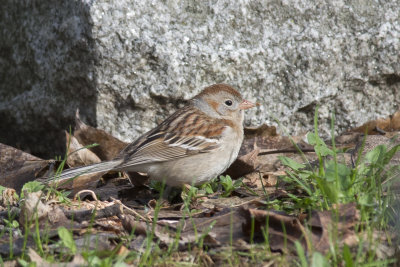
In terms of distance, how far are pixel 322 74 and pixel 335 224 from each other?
2736 millimetres

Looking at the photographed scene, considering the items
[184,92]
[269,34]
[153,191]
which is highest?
[269,34]

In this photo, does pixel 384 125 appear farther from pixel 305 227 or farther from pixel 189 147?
pixel 305 227

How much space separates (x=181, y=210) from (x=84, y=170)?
0.77 meters

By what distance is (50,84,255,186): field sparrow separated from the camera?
4711mm

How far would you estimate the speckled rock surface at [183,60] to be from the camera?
5.17m

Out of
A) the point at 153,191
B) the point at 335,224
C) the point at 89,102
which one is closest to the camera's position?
the point at 335,224

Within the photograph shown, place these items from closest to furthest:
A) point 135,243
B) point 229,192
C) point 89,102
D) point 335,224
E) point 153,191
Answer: point 335,224
point 135,243
point 229,192
point 153,191
point 89,102

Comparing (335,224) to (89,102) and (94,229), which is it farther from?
(89,102)

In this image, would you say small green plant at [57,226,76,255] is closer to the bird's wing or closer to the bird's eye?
the bird's wing

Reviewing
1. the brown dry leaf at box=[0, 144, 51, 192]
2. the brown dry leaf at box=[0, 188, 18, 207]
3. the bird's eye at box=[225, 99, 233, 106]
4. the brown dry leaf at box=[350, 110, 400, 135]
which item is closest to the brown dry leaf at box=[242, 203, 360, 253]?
the brown dry leaf at box=[0, 188, 18, 207]

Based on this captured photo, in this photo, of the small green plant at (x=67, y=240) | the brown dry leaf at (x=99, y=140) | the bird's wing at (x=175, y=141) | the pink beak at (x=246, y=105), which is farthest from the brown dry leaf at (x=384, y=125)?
the small green plant at (x=67, y=240)

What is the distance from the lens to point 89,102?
5328mm

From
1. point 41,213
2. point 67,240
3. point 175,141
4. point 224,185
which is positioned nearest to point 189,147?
point 175,141

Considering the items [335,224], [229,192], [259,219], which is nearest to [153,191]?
[229,192]
